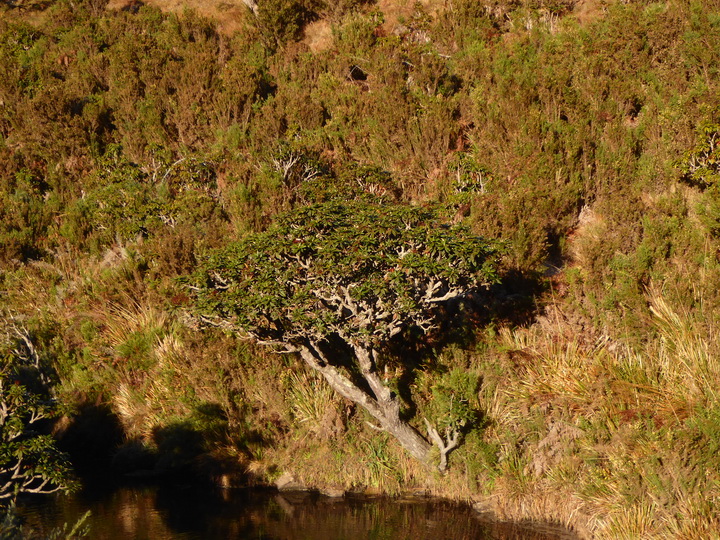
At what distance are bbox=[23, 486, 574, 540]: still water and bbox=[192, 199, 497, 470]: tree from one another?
3.18 feet

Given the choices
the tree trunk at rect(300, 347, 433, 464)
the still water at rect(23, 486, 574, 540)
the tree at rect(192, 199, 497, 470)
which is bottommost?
the still water at rect(23, 486, 574, 540)

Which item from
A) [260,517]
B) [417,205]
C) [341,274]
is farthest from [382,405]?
[417,205]

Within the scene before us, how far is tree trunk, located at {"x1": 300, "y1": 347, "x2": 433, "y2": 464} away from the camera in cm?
1046

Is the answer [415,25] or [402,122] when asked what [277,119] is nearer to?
[402,122]

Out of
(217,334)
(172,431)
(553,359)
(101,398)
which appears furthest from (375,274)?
(101,398)

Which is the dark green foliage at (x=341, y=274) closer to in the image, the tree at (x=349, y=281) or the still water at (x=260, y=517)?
the tree at (x=349, y=281)

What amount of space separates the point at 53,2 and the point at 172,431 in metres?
22.2

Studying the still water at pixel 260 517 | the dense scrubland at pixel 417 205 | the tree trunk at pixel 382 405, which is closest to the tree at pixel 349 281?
the tree trunk at pixel 382 405

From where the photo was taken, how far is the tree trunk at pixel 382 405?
10.5 metres

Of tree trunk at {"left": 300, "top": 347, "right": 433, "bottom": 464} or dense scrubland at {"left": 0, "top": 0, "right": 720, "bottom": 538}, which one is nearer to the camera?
dense scrubland at {"left": 0, "top": 0, "right": 720, "bottom": 538}

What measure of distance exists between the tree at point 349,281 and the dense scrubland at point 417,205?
639 mm

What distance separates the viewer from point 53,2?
27578 mm

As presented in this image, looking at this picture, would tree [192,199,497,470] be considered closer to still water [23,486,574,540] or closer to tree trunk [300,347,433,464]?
tree trunk [300,347,433,464]

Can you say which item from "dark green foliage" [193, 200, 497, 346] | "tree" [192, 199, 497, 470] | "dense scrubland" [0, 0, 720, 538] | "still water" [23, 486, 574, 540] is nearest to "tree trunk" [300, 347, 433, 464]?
"tree" [192, 199, 497, 470]
